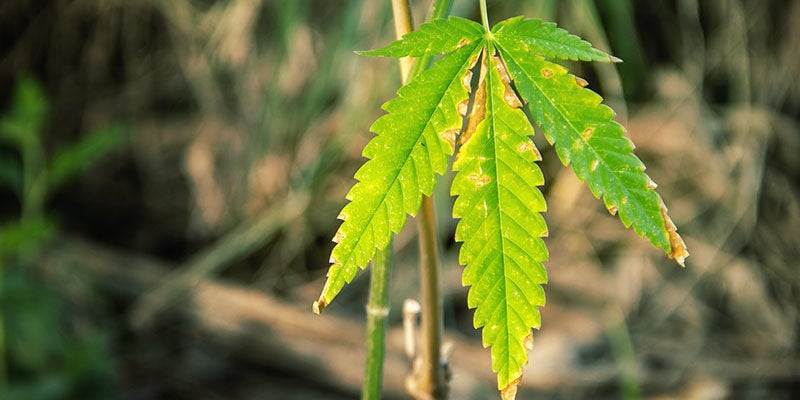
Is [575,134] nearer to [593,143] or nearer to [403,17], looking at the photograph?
[593,143]

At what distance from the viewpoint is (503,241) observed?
0.60 metres

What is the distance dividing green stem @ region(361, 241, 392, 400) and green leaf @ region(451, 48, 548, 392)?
12 cm

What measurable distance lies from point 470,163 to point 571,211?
178 cm

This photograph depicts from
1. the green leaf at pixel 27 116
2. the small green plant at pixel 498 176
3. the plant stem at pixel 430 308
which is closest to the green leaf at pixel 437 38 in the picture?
the small green plant at pixel 498 176

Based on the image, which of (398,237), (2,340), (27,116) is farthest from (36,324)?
(398,237)

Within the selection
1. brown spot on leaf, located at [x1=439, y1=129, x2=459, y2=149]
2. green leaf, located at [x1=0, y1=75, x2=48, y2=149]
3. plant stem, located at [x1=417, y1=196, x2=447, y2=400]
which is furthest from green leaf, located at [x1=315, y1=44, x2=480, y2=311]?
green leaf, located at [x1=0, y1=75, x2=48, y2=149]

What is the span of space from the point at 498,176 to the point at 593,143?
7cm

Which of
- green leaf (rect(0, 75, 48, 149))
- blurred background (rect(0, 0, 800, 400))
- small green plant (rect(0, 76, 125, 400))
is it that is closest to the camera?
small green plant (rect(0, 76, 125, 400))


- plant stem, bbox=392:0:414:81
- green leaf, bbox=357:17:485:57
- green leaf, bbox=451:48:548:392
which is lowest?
green leaf, bbox=451:48:548:392

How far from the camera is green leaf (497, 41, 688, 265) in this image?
1.95 feet

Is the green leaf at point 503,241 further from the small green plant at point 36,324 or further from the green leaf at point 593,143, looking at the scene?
the small green plant at point 36,324

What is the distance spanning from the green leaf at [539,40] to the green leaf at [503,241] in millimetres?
48

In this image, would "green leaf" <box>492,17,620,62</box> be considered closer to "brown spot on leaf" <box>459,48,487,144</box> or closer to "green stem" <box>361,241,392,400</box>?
"brown spot on leaf" <box>459,48,487,144</box>

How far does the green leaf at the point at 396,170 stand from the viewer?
60 cm
